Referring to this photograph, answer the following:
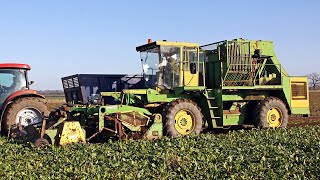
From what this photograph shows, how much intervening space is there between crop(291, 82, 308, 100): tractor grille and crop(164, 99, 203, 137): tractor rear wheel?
14.1ft

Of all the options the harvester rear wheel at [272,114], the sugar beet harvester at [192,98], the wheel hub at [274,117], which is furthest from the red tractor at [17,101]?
the wheel hub at [274,117]

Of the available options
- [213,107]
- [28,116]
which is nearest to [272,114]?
[213,107]

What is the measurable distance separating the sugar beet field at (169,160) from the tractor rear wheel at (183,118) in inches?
85.0

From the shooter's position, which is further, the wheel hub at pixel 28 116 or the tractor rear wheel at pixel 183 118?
the wheel hub at pixel 28 116

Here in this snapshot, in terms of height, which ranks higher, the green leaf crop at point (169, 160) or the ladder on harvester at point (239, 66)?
the ladder on harvester at point (239, 66)

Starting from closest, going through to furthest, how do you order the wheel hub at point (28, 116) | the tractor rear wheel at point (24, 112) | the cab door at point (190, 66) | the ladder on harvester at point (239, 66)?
the tractor rear wheel at point (24, 112), the wheel hub at point (28, 116), the cab door at point (190, 66), the ladder on harvester at point (239, 66)

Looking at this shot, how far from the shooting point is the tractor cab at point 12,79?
1315cm

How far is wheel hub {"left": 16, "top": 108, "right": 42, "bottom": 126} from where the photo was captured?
41.2ft

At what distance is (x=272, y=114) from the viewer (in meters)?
14.3

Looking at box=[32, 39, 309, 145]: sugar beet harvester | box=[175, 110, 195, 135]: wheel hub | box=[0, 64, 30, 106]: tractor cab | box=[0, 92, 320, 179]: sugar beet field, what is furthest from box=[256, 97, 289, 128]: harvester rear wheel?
box=[0, 64, 30, 106]: tractor cab

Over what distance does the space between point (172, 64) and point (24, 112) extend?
16.0ft

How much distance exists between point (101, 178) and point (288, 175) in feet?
9.70

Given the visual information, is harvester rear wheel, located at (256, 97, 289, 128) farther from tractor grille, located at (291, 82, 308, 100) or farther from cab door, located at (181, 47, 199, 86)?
cab door, located at (181, 47, 199, 86)

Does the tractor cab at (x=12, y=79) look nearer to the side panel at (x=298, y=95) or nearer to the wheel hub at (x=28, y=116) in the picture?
the wheel hub at (x=28, y=116)
